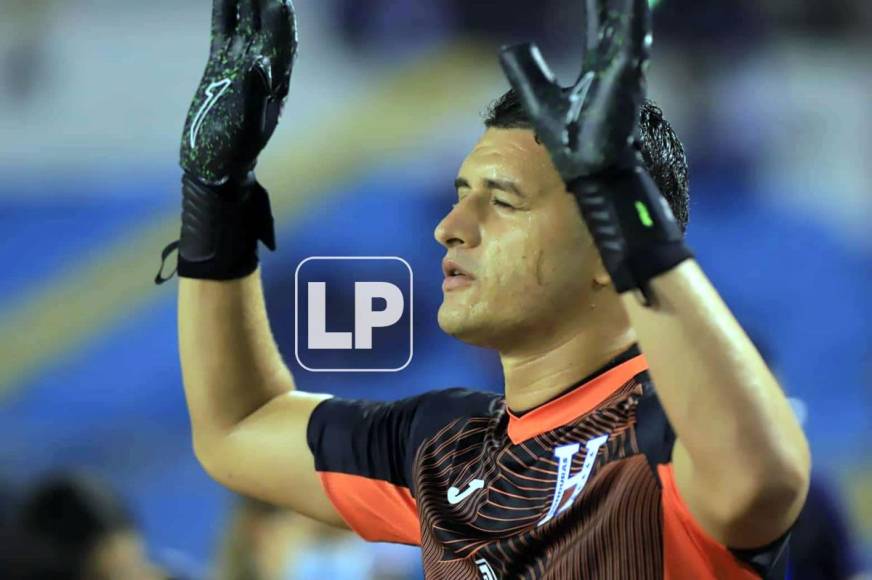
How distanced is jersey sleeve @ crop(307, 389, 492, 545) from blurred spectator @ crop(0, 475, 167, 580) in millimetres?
643

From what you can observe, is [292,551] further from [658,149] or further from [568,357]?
[658,149]

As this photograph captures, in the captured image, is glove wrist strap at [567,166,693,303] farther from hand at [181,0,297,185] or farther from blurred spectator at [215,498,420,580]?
blurred spectator at [215,498,420,580]

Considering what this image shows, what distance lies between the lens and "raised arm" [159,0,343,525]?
1308 mm

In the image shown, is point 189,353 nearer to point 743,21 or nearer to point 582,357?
point 582,357

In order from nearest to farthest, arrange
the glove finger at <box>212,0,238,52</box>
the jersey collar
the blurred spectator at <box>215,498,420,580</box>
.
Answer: the jersey collar → the glove finger at <box>212,0,238,52</box> → the blurred spectator at <box>215,498,420,580</box>

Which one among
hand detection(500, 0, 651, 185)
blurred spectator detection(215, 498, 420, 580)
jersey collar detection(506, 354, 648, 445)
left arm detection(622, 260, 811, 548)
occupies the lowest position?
blurred spectator detection(215, 498, 420, 580)

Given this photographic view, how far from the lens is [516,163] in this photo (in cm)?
127

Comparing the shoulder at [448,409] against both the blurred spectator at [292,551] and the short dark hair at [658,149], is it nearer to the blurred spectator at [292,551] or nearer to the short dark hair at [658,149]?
the short dark hair at [658,149]

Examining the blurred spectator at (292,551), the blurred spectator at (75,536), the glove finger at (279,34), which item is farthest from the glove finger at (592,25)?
the blurred spectator at (75,536)

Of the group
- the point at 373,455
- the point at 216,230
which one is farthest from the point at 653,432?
the point at 216,230

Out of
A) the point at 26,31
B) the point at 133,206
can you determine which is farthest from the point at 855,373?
the point at 26,31

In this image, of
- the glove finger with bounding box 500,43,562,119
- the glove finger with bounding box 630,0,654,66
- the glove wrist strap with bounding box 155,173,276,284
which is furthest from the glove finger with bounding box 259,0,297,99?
the glove finger with bounding box 630,0,654,66

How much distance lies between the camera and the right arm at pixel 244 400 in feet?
4.49

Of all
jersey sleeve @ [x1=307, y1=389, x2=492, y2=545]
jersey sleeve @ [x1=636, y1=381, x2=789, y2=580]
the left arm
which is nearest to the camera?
the left arm
